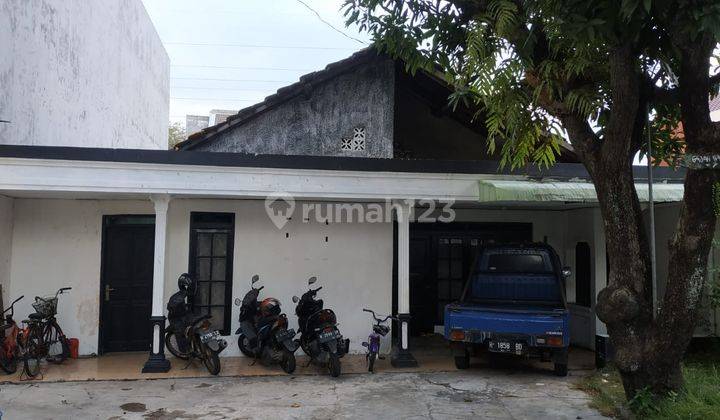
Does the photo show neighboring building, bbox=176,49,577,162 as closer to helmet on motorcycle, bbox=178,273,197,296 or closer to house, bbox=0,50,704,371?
house, bbox=0,50,704,371

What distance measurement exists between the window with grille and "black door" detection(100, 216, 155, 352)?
83 centimetres

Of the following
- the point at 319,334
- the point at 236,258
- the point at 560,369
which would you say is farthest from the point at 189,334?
the point at 560,369

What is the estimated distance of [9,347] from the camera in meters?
7.60

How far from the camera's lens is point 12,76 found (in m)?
9.02

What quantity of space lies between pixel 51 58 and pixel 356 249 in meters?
6.95

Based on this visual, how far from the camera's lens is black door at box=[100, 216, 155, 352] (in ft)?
29.3

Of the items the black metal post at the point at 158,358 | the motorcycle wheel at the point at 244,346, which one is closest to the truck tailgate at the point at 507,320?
the motorcycle wheel at the point at 244,346

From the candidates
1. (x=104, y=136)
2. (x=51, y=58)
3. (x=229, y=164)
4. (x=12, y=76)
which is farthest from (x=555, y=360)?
(x=104, y=136)

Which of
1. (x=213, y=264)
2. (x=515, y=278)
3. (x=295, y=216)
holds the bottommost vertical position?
(x=515, y=278)

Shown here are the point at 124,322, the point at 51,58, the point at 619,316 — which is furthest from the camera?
the point at 51,58

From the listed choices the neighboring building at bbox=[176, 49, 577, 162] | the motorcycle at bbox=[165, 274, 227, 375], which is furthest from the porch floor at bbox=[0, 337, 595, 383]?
the neighboring building at bbox=[176, 49, 577, 162]

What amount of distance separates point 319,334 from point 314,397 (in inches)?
41.5

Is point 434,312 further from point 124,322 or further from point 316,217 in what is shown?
point 124,322

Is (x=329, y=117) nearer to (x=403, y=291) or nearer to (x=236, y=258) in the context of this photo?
(x=236, y=258)
